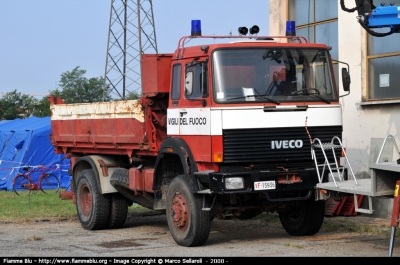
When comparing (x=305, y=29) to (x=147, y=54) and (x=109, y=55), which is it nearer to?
(x=147, y=54)

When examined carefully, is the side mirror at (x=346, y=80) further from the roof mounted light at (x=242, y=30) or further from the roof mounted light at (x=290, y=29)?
the roof mounted light at (x=242, y=30)

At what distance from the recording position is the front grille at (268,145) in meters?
10.7

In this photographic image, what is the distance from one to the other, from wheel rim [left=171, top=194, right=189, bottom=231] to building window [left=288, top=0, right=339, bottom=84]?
5.63 m

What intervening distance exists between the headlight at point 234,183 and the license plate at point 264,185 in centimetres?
21

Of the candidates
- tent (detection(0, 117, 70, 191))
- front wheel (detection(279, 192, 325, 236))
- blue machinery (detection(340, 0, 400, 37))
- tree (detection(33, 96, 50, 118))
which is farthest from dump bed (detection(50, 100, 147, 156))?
tree (detection(33, 96, 50, 118))

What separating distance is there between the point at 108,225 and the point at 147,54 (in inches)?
148

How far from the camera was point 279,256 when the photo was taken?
10.2 meters

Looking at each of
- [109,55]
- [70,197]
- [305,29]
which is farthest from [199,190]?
[109,55]

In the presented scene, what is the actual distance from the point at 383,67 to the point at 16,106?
37.9m

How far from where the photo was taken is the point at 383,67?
1473 centimetres

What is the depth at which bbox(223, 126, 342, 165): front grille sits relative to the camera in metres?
10.7

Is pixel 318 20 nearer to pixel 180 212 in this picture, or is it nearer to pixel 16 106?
pixel 180 212

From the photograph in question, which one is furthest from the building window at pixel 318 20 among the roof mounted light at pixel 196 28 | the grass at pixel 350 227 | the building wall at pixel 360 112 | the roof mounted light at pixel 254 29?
the roof mounted light at pixel 196 28

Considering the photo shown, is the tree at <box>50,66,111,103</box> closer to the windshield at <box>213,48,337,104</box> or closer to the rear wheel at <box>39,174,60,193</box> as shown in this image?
the rear wheel at <box>39,174,60,193</box>
